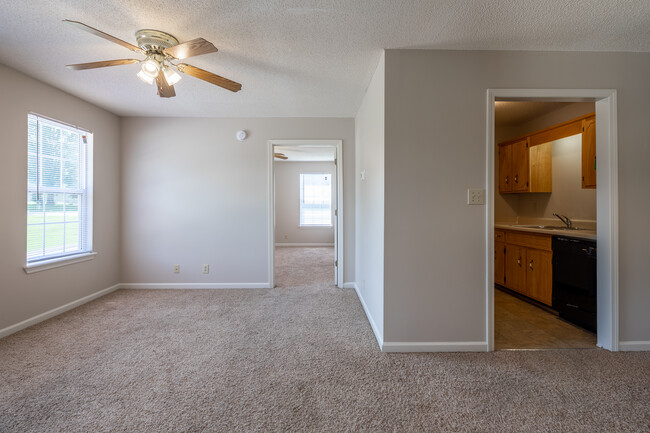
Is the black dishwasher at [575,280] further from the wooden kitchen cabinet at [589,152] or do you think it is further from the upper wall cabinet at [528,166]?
the upper wall cabinet at [528,166]

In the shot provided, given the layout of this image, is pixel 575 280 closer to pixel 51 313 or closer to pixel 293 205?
pixel 51 313

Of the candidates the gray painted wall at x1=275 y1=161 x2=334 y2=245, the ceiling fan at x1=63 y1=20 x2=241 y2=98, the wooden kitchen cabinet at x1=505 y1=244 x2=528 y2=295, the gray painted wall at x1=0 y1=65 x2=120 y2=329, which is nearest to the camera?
the ceiling fan at x1=63 y1=20 x2=241 y2=98

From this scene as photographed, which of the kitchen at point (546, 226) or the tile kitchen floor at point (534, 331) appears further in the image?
the kitchen at point (546, 226)

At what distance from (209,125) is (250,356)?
10.3 ft

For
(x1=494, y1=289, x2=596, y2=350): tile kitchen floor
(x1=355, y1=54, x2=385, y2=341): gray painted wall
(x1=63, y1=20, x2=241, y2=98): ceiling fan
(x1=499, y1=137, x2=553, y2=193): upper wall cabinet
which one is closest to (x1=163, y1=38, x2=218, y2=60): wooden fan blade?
(x1=63, y1=20, x2=241, y2=98): ceiling fan

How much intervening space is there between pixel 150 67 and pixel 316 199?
6.34 meters

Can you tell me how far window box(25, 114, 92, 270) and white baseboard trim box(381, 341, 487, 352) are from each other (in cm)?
345

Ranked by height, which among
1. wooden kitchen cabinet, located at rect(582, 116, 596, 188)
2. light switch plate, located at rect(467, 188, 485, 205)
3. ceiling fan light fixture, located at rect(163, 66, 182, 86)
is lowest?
light switch plate, located at rect(467, 188, 485, 205)

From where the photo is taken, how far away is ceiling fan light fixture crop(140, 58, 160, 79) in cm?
207

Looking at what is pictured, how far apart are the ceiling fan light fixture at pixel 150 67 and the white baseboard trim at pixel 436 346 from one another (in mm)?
2699

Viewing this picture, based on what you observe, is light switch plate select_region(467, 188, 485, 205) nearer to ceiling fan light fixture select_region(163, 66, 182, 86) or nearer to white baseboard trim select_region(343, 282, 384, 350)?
white baseboard trim select_region(343, 282, 384, 350)

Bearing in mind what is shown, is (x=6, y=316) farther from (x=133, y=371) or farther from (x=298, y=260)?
(x=298, y=260)

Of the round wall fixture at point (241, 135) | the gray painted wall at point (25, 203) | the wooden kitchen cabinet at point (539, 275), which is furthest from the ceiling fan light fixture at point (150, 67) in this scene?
the wooden kitchen cabinet at point (539, 275)

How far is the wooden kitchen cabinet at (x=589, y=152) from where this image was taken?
2.96 metres
